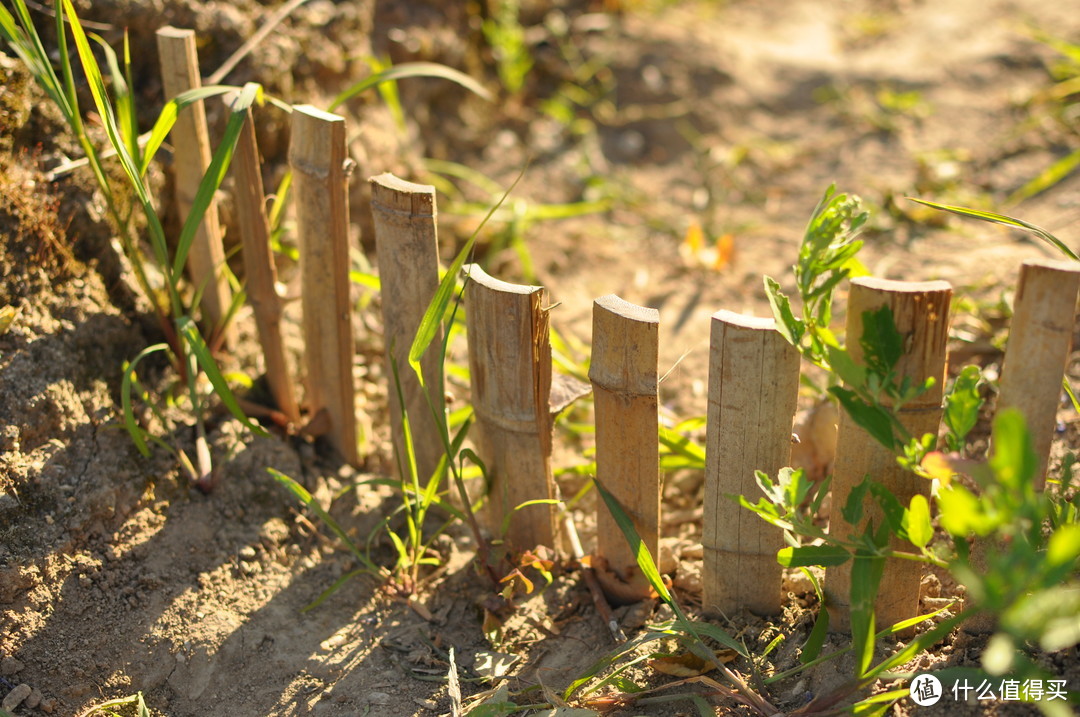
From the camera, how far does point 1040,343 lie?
130cm

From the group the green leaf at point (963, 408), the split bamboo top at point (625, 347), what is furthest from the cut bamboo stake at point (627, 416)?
the green leaf at point (963, 408)

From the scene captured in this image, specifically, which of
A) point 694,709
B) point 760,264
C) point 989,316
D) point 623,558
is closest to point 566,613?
point 623,558

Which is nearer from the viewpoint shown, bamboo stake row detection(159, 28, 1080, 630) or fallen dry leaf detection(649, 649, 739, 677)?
bamboo stake row detection(159, 28, 1080, 630)

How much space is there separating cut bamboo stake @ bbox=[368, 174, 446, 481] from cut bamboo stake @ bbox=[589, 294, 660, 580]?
31 centimetres

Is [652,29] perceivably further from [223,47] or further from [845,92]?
[223,47]

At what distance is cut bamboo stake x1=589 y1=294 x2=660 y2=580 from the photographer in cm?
150

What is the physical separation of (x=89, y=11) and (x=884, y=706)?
223 centimetres

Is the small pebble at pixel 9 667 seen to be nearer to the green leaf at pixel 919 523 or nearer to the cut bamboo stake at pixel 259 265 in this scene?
the cut bamboo stake at pixel 259 265

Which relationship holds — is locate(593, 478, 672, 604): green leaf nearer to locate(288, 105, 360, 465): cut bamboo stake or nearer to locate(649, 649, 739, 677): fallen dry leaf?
locate(649, 649, 739, 677): fallen dry leaf

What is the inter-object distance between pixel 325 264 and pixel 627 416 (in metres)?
0.74

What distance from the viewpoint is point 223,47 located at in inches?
94.2

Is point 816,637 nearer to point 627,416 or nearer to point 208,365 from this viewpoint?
point 627,416

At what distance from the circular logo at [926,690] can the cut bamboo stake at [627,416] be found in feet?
1.66

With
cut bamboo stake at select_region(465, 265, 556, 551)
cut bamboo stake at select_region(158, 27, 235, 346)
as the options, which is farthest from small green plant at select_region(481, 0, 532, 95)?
cut bamboo stake at select_region(465, 265, 556, 551)
